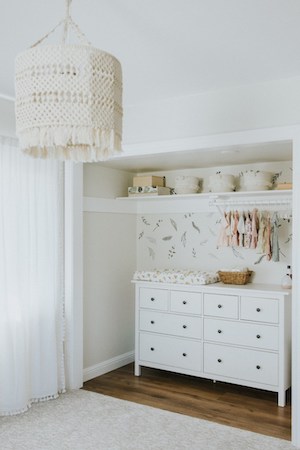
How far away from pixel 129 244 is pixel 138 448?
255cm

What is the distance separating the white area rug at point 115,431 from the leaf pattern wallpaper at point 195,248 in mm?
1679

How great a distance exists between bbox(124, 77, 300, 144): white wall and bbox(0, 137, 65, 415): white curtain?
89 cm

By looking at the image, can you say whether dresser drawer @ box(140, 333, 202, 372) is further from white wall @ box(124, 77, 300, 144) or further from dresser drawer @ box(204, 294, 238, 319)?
white wall @ box(124, 77, 300, 144)

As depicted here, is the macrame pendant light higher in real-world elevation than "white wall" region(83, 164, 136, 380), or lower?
higher

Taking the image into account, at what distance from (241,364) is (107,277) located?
1.64m

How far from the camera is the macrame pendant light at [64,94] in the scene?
1.80 m

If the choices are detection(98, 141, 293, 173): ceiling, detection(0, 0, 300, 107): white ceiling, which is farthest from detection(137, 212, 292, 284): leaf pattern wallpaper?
detection(0, 0, 300, 107): white ceiling

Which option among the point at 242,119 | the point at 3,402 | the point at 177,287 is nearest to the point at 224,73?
the point at 242,119

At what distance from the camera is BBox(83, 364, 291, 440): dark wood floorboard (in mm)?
3760

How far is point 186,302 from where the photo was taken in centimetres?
464

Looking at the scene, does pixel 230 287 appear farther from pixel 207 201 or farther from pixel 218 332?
pixel 207 201

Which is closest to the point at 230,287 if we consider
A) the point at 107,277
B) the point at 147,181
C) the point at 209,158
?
the point at 209,158

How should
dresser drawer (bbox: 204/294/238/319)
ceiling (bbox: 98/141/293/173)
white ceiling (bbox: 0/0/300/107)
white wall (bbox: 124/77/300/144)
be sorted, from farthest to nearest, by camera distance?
dresser drawer (bbox: 204/294/238/319), ceiling (bbox: 98/141/293/173), white wall (bbox: 124/77/300/144), white ceiling (bbox: 0/0/300/107)

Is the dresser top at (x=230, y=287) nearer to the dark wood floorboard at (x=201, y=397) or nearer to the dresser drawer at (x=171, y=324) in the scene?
the dresser drawer at (x=171, y=324)
